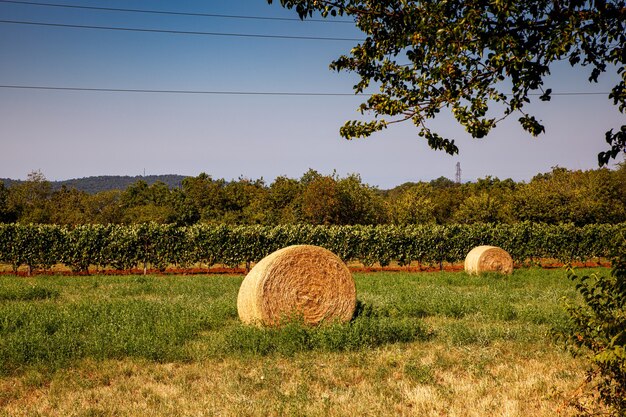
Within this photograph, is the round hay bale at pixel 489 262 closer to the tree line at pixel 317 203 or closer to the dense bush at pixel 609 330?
the dense bush at pixel 609 330

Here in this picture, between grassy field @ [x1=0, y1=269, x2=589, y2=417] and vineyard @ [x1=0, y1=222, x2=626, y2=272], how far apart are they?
16.1 metres

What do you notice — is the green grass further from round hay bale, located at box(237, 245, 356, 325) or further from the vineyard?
the vineyard

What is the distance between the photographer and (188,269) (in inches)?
1173

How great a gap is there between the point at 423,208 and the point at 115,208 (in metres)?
44.1

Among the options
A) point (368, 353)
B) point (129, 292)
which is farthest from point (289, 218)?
point (368, 353)

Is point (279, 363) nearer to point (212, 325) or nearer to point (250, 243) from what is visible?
point (212, 325)

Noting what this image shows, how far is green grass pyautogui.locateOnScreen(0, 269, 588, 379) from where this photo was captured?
→ 29.6ft

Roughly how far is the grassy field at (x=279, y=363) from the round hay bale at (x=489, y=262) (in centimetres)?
1041

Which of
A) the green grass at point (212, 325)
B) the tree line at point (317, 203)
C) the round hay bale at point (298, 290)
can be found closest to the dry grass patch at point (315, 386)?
the green grass at point (212, 325)

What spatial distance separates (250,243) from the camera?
30203 mm

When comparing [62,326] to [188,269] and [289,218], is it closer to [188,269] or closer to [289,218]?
[188,269]

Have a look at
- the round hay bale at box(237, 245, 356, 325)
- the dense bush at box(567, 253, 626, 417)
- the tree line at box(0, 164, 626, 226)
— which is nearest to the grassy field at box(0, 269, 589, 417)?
the dense bush at box(567, 253, 626, 417)

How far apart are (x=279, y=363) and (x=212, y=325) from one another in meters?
3.21

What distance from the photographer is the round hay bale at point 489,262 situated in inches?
940
